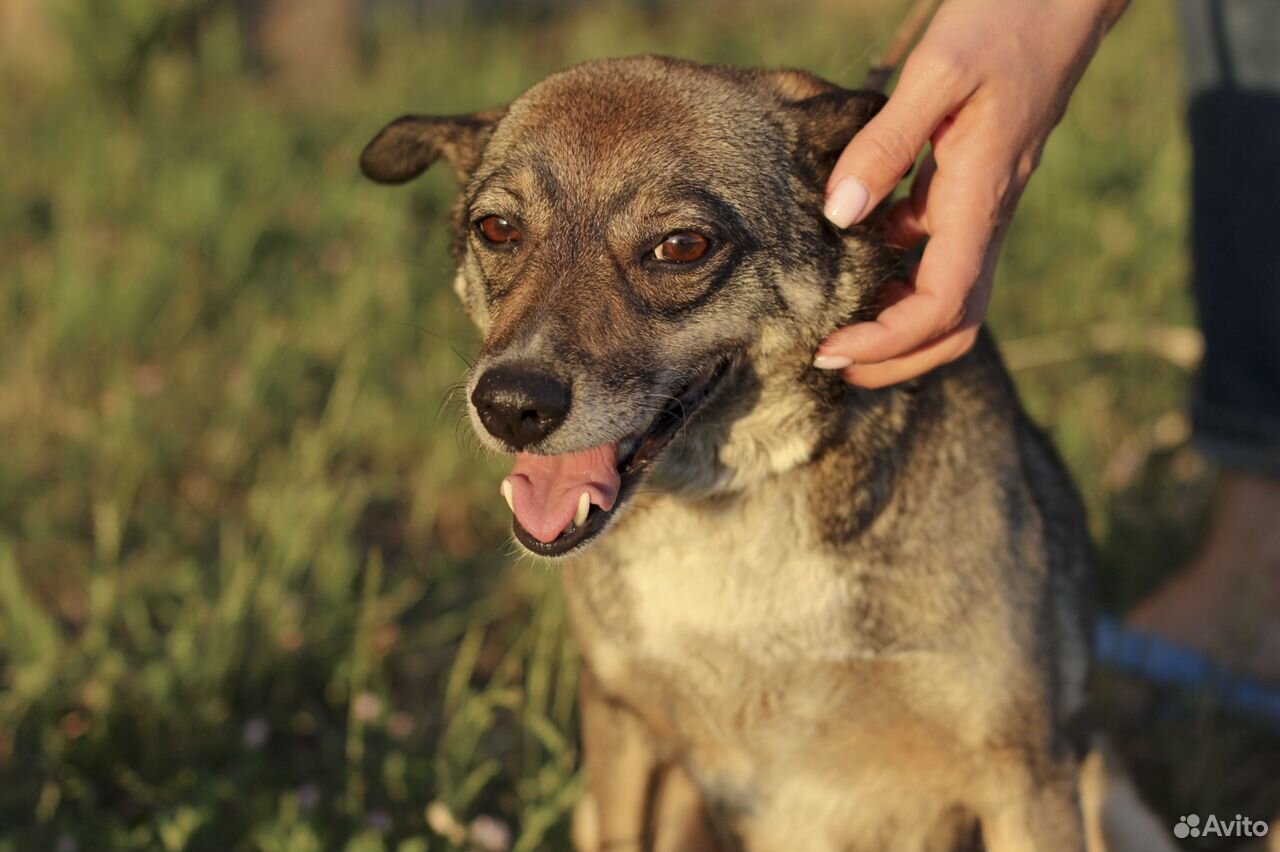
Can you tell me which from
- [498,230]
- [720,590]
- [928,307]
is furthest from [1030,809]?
[498,230]

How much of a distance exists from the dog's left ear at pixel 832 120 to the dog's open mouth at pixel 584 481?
1.17 feet

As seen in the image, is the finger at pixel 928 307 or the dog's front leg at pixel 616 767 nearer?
the finger at pixel 928 307

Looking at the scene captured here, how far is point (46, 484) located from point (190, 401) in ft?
1.53

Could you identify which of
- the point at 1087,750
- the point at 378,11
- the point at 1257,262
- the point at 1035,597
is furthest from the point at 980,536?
the point at 378,11

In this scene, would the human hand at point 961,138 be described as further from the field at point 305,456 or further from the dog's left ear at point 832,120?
the field at point 305,456

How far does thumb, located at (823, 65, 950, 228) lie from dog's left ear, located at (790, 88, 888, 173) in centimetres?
19

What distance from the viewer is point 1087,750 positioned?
8.34 feet

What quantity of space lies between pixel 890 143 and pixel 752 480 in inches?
23.5

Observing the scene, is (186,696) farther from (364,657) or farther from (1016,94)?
(1016,94)

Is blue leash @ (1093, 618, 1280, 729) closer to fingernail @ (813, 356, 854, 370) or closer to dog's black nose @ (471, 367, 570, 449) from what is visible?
fingernail @ (813, 356, 854, 370)

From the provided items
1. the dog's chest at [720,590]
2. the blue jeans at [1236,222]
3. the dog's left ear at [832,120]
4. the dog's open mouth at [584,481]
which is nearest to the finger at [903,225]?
the dog's left ear at [832,120]

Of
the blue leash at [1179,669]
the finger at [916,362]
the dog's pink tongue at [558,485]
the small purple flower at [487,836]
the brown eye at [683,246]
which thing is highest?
the brown eye at [683,246]

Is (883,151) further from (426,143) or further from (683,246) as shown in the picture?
(426,143)

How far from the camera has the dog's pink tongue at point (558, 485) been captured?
6.62 feet
